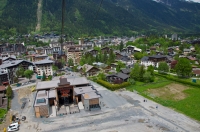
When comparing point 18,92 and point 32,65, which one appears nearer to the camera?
point 18,92

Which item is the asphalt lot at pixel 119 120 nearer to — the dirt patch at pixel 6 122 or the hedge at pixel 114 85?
the dirt patch at pixel 6 122

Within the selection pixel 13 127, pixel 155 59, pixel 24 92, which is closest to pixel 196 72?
pixel 155 59

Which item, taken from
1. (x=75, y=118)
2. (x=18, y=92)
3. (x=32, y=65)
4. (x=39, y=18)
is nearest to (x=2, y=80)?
(x=18, y=92)

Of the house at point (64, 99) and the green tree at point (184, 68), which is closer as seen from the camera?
the house at point (64, 99)

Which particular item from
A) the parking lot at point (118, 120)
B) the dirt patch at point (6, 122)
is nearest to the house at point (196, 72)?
the parking lot at point (118, 120)

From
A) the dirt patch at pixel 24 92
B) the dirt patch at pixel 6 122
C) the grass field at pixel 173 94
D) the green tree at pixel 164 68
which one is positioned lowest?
the dirt patch at pixel 6 122

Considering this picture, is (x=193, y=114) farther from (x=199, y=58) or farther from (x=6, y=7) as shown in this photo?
(x=6, y=7)

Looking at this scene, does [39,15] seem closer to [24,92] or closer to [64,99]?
[24,92]
